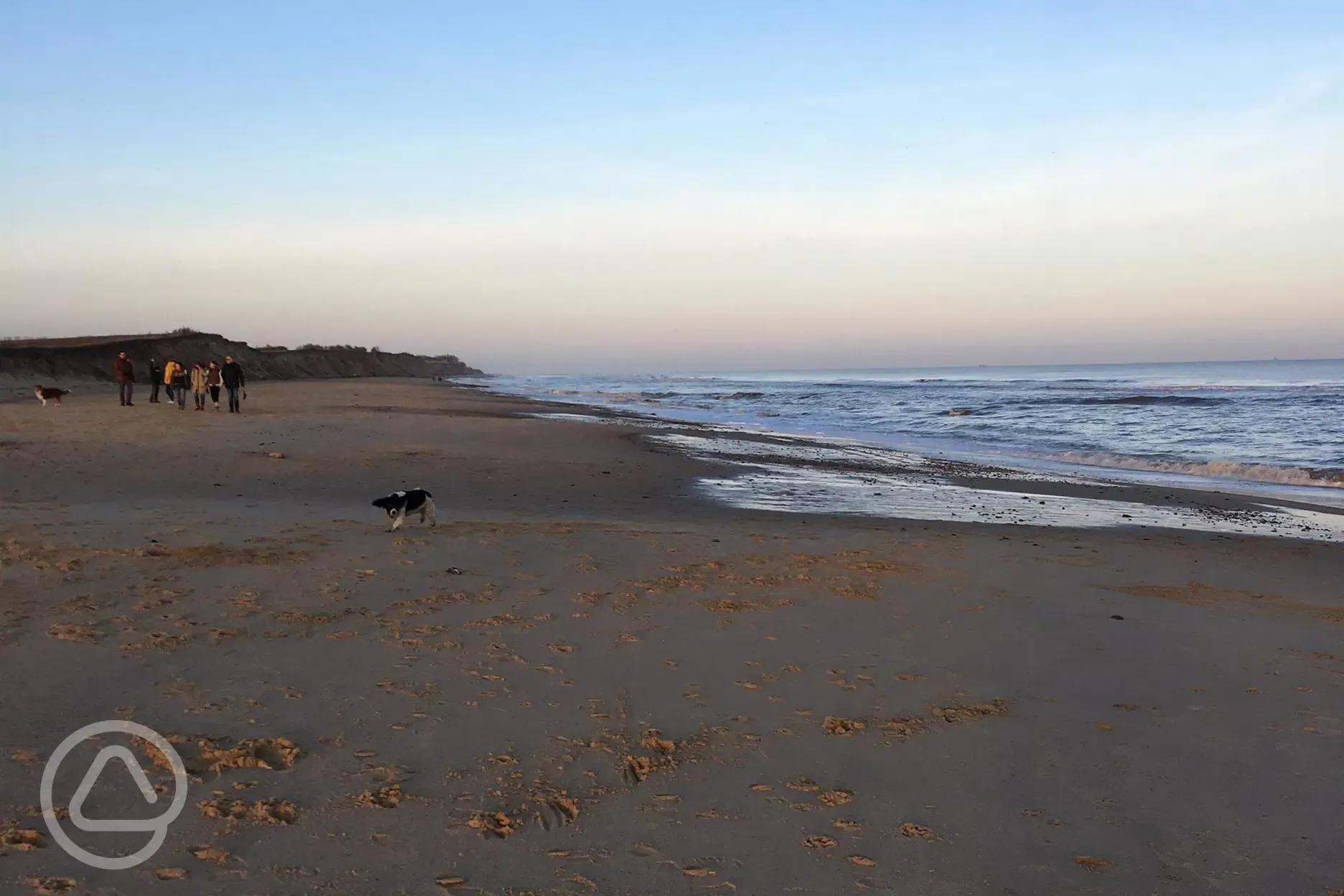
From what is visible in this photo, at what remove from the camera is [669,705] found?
4.40 m

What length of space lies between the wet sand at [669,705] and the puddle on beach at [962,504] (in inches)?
73.6

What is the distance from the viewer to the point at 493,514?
10.1m

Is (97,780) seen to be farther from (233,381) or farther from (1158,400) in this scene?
(1158,400)

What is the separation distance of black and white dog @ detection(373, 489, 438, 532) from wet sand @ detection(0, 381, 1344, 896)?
0.17 meters

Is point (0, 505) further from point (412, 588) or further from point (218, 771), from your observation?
point (218, 771)

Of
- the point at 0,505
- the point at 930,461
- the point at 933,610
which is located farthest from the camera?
the point at 930,461

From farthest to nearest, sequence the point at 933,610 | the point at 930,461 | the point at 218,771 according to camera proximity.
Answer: the point at 930,461 < the point at 933,610 < the point at 218,771

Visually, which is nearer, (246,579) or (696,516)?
(246,579)

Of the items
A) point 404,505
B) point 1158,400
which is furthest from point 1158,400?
point 404,505

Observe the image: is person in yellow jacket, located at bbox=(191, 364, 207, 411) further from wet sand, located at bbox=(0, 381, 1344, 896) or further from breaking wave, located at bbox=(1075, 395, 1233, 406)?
breaking wave, located at bbox=(1075, 395, 1233, 406)

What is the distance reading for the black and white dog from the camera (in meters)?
8.50

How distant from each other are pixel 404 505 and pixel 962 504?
7.67 metres

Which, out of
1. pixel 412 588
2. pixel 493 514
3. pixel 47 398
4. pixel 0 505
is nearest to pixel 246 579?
pixel 412 588

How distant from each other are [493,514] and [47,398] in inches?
806
